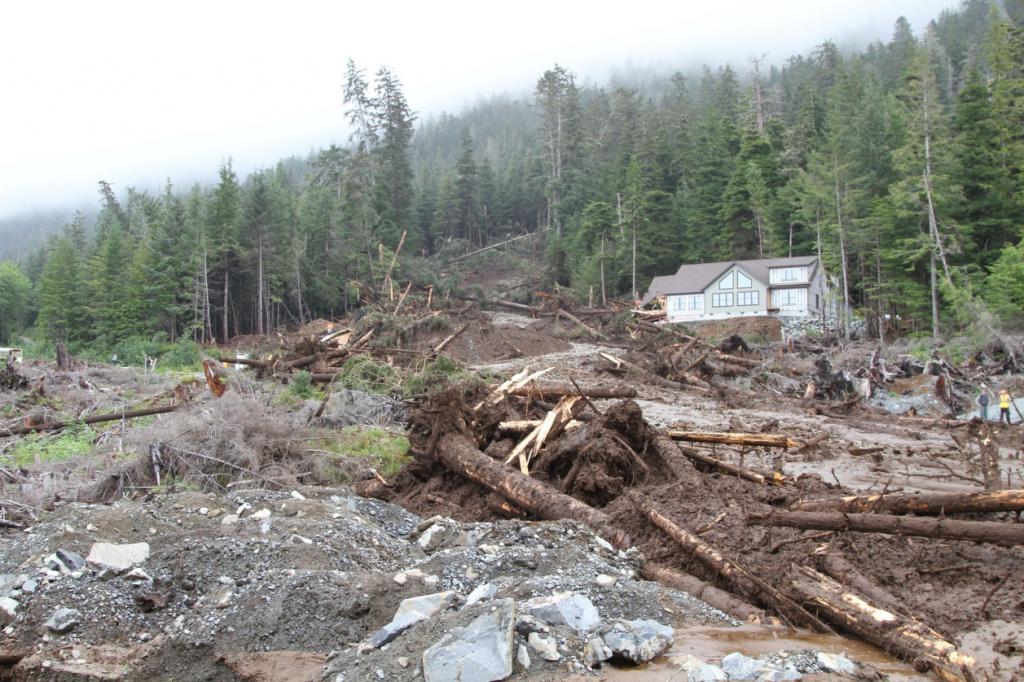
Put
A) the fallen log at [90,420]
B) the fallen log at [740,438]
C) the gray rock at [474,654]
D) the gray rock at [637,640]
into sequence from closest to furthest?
the gray rock at [474,654]
the gray rock at [637,640]
the fallen log at [740,438]
the fallen log at [90,420]

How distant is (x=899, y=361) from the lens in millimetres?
25297

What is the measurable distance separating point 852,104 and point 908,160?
21.8 meters

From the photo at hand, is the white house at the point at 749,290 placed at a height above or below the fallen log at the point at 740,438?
above

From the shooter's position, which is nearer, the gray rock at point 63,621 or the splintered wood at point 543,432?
the gray rock at point 63,621

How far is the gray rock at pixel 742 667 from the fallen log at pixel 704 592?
1.25m

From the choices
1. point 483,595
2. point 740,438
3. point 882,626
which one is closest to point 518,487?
point 740,438

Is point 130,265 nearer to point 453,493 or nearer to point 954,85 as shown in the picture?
point 453,493

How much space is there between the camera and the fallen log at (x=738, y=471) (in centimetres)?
894

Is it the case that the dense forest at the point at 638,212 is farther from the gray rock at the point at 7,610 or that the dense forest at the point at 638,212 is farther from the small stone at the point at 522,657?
the gray rock at the point at 7,610

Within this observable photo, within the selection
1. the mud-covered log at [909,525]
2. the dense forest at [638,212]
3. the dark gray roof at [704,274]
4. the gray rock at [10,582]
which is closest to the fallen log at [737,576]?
the mud-covered log at [909,525]

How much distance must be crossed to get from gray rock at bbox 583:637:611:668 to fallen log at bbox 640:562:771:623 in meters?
→ 1.64

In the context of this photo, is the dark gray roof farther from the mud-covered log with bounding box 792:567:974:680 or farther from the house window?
the mud-covered log with bounding box 792:567:974:680

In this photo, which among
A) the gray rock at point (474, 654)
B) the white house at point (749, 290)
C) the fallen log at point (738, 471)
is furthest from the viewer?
the white house at point (749, 290)

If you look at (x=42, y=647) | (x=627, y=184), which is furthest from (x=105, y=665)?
(x=627, y=184)
